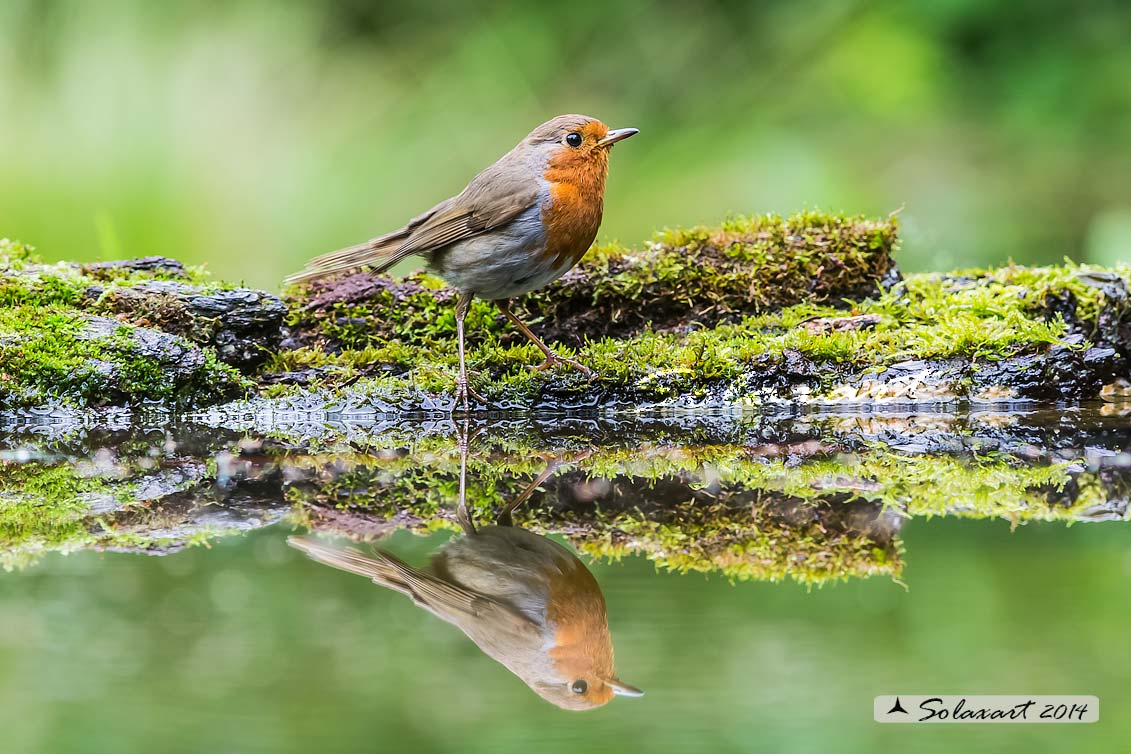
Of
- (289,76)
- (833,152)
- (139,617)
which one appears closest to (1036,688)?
(139,617)

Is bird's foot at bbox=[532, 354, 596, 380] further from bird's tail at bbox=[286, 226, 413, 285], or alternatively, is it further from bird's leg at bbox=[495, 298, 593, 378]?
bird's tail at bbox=[286, 226, 413, 285]

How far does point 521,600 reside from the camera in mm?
1708

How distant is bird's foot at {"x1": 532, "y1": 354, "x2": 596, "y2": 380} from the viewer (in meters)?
3.92

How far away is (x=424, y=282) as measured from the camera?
4695 mm

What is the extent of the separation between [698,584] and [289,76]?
22.1ft

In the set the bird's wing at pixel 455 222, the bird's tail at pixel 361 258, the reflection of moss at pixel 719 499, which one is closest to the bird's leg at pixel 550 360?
the bird's wing at pixel 455 222

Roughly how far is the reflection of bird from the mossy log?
6.30 feet

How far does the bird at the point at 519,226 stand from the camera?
12.8 feet

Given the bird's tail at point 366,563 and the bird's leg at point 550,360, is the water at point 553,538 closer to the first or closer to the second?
the bird's tail at point 366,563

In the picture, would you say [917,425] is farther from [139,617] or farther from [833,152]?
[833,152]

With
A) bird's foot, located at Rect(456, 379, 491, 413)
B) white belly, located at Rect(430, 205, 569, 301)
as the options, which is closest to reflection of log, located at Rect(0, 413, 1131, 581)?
bird's foot, located at Rect(456, 379, 491, 413)

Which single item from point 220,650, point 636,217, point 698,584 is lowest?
point 220,650

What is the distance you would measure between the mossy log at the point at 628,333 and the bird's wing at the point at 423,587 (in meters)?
1.96

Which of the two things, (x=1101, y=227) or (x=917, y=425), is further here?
(x=1101, y=227)
